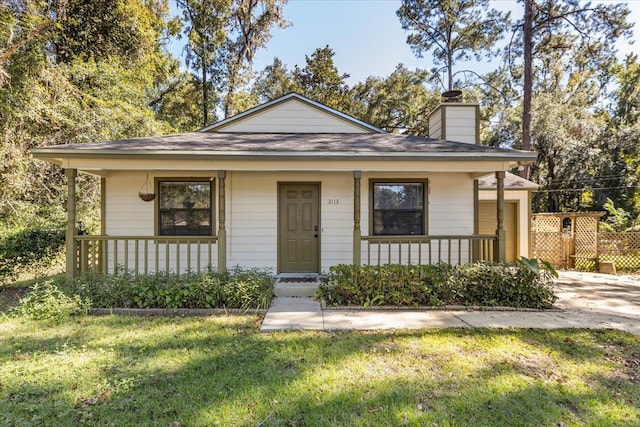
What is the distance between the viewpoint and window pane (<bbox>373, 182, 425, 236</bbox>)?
7.25 metres

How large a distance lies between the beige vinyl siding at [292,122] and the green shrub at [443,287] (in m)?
4.09

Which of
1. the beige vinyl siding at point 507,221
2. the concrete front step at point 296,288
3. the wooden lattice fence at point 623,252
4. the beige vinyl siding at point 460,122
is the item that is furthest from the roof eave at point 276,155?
the wooden lattice fence at point 623,252

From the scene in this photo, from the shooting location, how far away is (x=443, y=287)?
18.5ft

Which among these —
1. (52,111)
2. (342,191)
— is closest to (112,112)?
(52,111)

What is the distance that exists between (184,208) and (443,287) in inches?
213

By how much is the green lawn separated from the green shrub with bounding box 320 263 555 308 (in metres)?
1.25

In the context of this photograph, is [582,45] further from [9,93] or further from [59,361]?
[9,93]

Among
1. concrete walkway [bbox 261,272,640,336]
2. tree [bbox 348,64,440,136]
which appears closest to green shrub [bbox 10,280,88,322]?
concrete walkway [bbox 261,272,640,336]

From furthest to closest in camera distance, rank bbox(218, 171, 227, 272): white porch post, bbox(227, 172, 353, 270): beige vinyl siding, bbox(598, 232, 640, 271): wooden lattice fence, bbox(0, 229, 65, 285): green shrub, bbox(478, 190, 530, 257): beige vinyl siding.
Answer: bbox(598, 232, 640, 271): wooden lattice fence → bbox(478, 190, 530, 257): beige vinyl siding → bbox(227, 172, 353, 270): beige vinyl siding → bbox(0, 229, 65, 285): green shrub → bbox(218, 171, 227, 272): white porch post

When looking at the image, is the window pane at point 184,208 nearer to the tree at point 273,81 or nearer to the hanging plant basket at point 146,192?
the hanging plant basket at point 146,192

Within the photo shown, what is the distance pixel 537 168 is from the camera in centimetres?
2231

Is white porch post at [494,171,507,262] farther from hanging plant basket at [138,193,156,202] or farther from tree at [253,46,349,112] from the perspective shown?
tree at [253,46,349,112]

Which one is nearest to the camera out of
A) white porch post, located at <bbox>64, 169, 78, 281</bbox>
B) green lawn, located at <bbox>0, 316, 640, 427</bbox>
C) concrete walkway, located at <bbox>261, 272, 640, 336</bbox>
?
green lawn, located at <bbox>0, 316, 640, 427</bbox>

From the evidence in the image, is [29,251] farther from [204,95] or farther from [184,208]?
[204,95]
